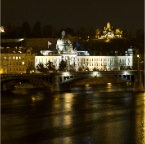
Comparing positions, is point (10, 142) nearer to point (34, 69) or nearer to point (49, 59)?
point (34, 69)

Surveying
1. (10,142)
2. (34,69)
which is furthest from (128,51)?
(10,142)

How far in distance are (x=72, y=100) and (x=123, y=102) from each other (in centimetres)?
308

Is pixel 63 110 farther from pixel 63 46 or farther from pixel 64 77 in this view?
pixel 63 46

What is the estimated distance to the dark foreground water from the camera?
22906 mm

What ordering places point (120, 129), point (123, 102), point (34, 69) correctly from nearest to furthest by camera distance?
point (120, 129) → point (123, 102) → point (34, 69)

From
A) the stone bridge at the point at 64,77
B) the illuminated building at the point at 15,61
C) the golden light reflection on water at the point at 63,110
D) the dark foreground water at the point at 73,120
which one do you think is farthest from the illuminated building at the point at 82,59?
the dark foreground water at the point at 73,120

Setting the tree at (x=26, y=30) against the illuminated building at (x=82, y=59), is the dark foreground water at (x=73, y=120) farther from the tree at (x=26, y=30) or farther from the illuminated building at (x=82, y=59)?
the tree at (x=26, y=30)

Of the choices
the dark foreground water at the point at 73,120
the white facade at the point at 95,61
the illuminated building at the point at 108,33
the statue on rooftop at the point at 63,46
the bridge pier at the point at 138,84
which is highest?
the illuminated building at the point at 108,33

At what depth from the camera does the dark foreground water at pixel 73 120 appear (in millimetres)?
22906

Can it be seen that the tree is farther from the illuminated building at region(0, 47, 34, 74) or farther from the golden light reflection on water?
the golden light reflection on water

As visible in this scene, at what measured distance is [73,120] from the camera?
27.8m

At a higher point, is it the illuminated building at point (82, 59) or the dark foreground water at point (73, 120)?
the illuminated building at point (82, 59)

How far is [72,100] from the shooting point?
37.6 meters

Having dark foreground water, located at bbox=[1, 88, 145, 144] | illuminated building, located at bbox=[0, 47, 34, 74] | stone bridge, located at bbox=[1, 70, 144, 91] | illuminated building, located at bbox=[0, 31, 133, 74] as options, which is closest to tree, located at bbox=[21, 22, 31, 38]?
illuminated building, located at bbox=[0, 31, 133, 74]
